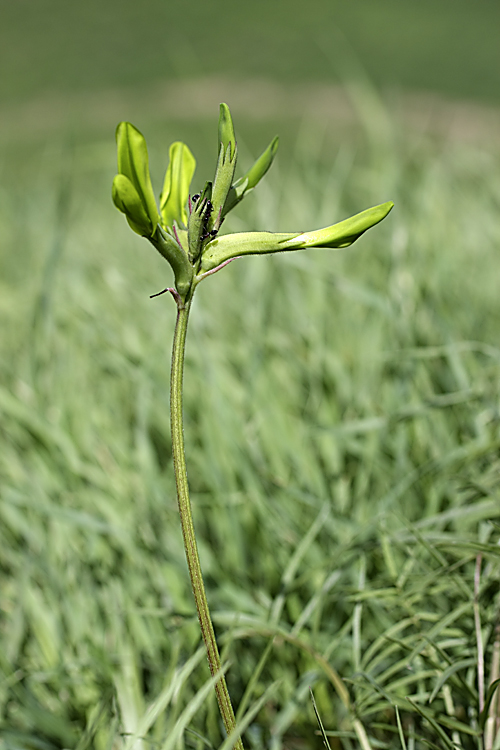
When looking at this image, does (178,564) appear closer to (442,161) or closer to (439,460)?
(439,460)

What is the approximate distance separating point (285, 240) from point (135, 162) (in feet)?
0.24

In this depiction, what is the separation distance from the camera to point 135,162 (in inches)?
11.2

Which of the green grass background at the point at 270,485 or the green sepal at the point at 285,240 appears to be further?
the green grass background at the point at 270,485

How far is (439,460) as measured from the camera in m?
0.69

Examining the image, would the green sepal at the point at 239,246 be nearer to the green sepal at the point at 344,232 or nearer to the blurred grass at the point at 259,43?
the green sepal at the point at 344,232

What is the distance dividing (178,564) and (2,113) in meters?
8.25

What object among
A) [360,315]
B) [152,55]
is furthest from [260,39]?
[360,315]

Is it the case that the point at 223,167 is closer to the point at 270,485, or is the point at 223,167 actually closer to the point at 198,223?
the point at 198,223

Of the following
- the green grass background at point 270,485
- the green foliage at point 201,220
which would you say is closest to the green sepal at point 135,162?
the green foliage at point 201,220

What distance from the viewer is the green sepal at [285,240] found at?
29cm

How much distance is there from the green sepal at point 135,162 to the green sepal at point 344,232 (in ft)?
0.20

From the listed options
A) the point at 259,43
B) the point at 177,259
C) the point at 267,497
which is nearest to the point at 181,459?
the point at 177,259

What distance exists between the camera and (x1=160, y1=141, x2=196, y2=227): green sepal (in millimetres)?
331

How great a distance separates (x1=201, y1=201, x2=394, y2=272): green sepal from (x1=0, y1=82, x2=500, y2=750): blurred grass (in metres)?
0.24
